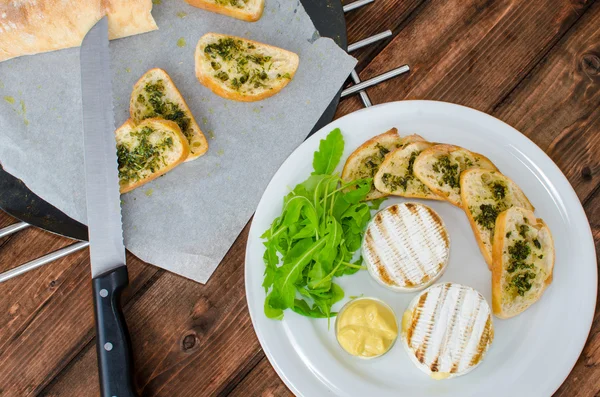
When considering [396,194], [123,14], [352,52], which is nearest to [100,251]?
[123,14]

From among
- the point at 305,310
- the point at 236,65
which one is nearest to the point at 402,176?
the point at 305,310

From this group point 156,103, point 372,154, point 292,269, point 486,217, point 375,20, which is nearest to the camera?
point 292,269

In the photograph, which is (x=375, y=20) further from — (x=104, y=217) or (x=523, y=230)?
(x=104, y=217)

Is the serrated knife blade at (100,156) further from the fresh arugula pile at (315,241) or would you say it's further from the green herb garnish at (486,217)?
the green herb garnish at (486,217)

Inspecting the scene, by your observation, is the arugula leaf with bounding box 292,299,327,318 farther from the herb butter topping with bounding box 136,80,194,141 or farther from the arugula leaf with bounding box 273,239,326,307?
the herb butter topping with bounding box 136,80,194,141

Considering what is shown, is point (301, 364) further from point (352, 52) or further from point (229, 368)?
point (352, 52)

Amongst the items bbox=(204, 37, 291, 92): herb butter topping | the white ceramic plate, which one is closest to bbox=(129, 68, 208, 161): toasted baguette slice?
bbox=(204, 37, 291, 92): herb butter topping
